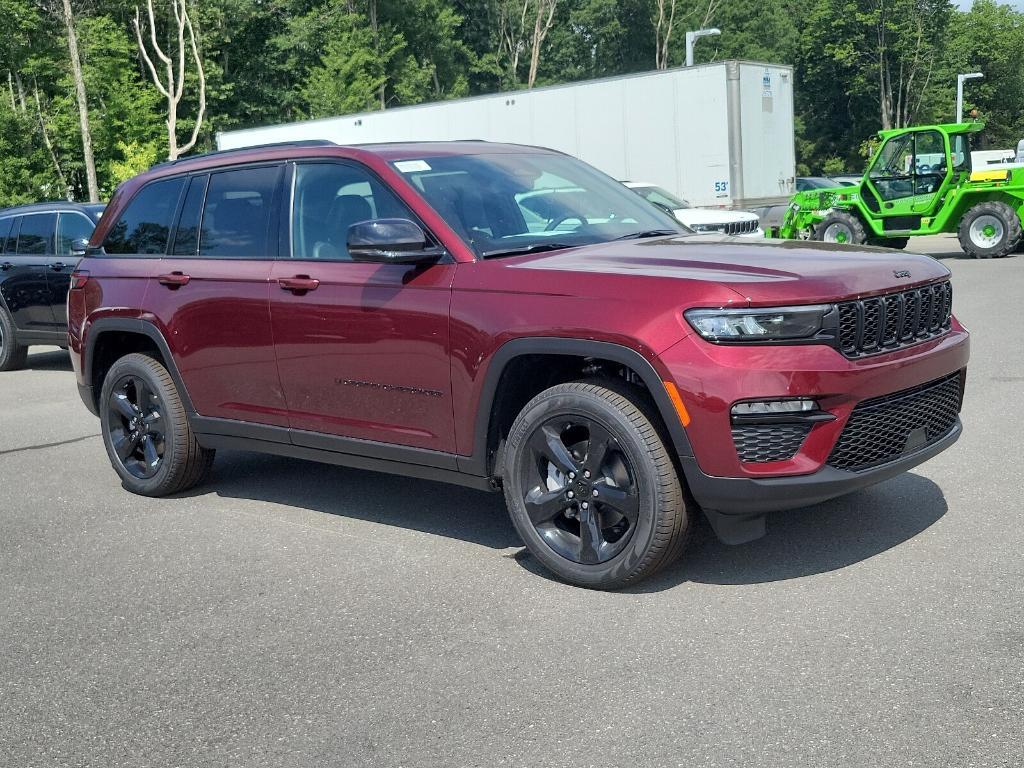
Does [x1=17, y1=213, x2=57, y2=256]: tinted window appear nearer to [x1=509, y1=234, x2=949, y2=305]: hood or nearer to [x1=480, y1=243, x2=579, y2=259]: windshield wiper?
[x1=480, y1=243, x2=579, y2=259]: windshield wiper

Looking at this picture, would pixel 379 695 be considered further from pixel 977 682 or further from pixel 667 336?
pixel 977 682

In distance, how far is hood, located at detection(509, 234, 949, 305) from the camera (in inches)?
163

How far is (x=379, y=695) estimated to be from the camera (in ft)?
12.4

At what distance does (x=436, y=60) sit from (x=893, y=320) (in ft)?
200

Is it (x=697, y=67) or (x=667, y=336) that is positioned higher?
(x=697, y=67)

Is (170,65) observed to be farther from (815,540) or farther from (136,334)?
(815,540)

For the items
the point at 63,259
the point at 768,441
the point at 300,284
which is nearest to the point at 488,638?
the point at 768,441

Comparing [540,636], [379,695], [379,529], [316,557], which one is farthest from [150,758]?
[379,529]

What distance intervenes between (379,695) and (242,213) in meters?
2.98

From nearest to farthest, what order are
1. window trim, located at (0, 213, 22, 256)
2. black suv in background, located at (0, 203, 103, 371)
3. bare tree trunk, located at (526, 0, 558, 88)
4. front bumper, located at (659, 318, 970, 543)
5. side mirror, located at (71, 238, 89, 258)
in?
front bumper, located at (659, 318, 970, 543), side mirror, located at (71, 238, 89, 258), black suv in background, located at (0, 203, 103, 371), window trim, located at (0, 213, 22, 256), bare tree trunk, located at (526, 0, 558, 88)

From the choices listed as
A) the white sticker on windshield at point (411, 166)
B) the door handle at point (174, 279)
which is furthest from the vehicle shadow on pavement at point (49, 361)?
the white sticker on windshield at point (411, 166)

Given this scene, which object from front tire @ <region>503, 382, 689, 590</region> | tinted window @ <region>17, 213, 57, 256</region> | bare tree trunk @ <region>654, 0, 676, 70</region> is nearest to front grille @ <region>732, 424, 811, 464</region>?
front tire @ <region>503, 382, 689, 590</region>

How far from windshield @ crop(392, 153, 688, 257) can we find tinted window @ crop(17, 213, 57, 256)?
7942 mm

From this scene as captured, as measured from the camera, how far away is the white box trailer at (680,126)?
20391 millimetres
